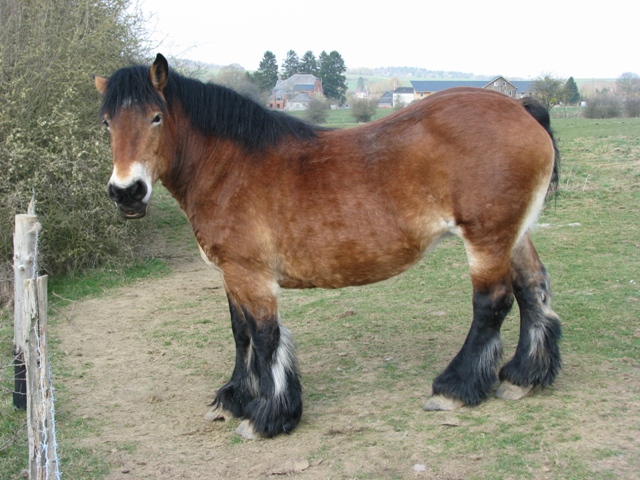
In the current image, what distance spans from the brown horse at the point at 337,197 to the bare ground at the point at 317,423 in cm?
25

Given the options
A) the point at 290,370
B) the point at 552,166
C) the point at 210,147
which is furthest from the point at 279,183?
the point at 552,166

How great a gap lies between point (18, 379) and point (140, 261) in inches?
192

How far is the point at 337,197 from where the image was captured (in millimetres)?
4234

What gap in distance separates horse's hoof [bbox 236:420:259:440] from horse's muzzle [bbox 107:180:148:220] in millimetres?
1649

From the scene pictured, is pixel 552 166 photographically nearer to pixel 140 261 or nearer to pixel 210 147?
pixel 210 147

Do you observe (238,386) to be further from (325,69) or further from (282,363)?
(325,69)

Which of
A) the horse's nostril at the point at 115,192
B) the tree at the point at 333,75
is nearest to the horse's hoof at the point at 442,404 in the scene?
the horse's nostril at the point at 115,192

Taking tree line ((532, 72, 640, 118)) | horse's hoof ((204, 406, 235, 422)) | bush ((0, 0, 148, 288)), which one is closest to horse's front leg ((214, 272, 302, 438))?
horse's hoof ((204, 406, 235, 422))

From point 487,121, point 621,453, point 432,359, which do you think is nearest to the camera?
point 621,453

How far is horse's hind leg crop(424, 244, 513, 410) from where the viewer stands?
4.21 m

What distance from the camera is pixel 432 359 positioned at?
5461 mm

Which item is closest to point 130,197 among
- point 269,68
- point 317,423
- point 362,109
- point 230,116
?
point 230,116

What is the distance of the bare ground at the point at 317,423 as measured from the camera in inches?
147

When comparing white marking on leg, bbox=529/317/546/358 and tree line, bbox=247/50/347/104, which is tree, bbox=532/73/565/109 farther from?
white marking on leg, bbox=529/317/546/358
